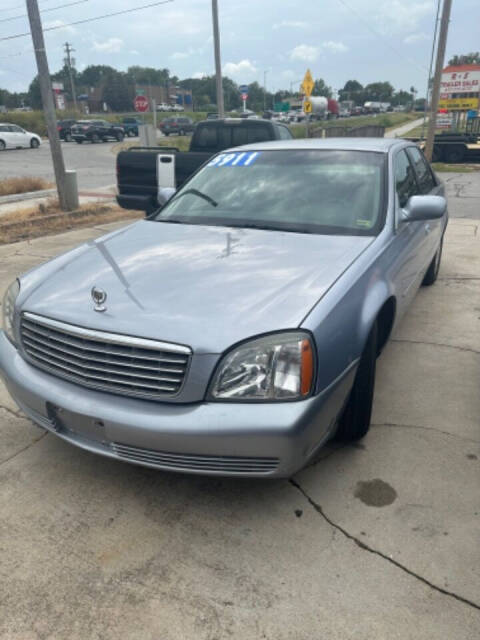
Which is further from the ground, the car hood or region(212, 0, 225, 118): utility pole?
region(212, 0, 225, 118): utility pole

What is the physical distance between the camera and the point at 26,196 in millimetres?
12344

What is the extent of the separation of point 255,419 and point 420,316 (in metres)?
3.28

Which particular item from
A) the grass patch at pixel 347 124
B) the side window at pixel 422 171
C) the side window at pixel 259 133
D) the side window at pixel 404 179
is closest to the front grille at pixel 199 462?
the side window at pixel 404 179

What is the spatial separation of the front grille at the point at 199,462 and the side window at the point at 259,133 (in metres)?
7.63

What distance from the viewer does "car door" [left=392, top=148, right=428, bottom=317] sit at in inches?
131

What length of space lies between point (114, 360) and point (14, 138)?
31563mm

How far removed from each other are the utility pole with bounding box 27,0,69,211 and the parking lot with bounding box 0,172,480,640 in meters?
8.19

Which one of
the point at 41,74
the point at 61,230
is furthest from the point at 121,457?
the point at 41,74

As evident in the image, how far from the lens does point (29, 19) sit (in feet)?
31.4

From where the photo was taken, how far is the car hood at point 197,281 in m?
2.21

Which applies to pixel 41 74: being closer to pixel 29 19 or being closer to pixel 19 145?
pixel 29 19

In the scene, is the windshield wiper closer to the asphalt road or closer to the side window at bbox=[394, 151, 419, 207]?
the side window at bbox=[394, 151, 419, 207]

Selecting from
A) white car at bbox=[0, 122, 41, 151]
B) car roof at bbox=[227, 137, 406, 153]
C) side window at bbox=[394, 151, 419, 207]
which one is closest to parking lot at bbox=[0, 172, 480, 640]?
side window at bbox=[394, 151, 419, 207]

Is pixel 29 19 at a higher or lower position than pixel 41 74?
higher
